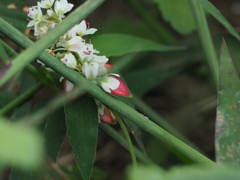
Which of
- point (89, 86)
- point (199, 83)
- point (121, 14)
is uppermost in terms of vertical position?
point (89, 86)

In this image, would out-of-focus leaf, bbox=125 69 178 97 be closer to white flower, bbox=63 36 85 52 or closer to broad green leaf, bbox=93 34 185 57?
broad green leaf, bbox=93 34 185 57

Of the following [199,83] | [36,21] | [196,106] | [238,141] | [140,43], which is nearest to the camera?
[238,141]

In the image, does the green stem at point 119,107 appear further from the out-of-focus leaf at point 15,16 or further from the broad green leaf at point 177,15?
the broad green leaf at point 177,15

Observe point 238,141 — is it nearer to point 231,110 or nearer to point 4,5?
point 231,110

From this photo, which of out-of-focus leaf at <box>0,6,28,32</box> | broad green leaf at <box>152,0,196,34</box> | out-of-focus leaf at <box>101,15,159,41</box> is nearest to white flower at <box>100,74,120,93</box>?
out-of-focus leaf at <box>0,6,28,32</box>

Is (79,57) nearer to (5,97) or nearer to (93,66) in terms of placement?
(93,66)

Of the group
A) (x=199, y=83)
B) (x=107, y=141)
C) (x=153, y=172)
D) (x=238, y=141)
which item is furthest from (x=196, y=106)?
(x=153, y=172)
